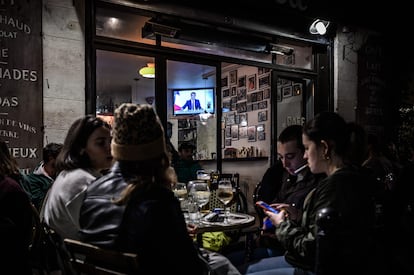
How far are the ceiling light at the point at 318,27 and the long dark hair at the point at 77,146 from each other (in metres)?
4.42

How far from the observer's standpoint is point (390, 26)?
267 inches

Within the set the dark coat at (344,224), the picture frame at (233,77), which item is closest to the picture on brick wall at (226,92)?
the picture frame at (233,77)

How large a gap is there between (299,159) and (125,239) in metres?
1.74

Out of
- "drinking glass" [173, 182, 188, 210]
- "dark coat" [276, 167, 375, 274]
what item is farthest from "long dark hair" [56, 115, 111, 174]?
"dark coat" [276, 167, 375, 274]

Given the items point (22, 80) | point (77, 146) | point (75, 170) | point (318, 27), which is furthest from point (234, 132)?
point (75, 170)

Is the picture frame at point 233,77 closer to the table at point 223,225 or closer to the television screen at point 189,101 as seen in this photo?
the television screen at point 189,101

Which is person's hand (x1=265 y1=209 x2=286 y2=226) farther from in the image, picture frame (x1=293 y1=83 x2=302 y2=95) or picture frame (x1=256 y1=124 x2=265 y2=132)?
picture frame (x1=256 y1=124 x2=265 y2=132)

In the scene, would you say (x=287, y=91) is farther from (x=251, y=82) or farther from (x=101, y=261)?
(x=101, y=261)

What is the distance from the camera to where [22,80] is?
3967 mm

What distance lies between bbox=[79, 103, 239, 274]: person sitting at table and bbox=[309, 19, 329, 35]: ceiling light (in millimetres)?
4908

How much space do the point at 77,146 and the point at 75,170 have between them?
0.18 meters

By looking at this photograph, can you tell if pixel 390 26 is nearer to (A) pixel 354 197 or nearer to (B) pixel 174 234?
(A) pixel 354 197

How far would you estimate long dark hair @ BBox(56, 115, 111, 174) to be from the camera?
7.68 ft

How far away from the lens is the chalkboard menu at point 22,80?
3881 millimetres
